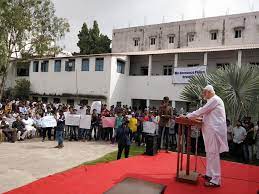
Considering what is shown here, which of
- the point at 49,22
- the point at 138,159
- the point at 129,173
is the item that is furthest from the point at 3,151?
the point at 49,22

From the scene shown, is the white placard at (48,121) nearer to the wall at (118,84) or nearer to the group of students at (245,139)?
the group of students at (245,139)

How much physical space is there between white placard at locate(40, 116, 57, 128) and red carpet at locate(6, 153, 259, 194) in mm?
8999

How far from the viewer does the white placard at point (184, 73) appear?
2320cm

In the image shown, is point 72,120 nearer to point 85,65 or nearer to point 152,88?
point 152,88

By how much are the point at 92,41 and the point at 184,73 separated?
19443 millimetres

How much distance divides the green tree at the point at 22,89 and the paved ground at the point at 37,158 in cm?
1725

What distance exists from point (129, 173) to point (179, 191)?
4.67 ft

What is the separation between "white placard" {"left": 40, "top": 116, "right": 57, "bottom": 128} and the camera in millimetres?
16328

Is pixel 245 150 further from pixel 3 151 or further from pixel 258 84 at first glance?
pixel 3 151

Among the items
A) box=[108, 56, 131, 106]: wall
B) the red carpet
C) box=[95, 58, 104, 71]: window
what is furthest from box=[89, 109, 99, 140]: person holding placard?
box=[95, 58, 104, 71]: window

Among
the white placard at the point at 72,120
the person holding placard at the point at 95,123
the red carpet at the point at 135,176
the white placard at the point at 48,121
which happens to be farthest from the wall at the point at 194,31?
the red carpet at the point at 135,176

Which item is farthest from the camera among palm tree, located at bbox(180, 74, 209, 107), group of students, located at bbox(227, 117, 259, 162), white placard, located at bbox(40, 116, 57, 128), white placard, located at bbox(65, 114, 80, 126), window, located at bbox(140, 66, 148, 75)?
window, located at bbox(140, 66, 148, 75)

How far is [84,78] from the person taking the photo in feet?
94.8

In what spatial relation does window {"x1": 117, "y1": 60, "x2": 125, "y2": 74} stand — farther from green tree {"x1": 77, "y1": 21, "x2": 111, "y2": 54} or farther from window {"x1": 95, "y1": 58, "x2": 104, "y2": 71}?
green tree {"x1": 77, "y1": 21, "x2": 111, "y2": 54}
